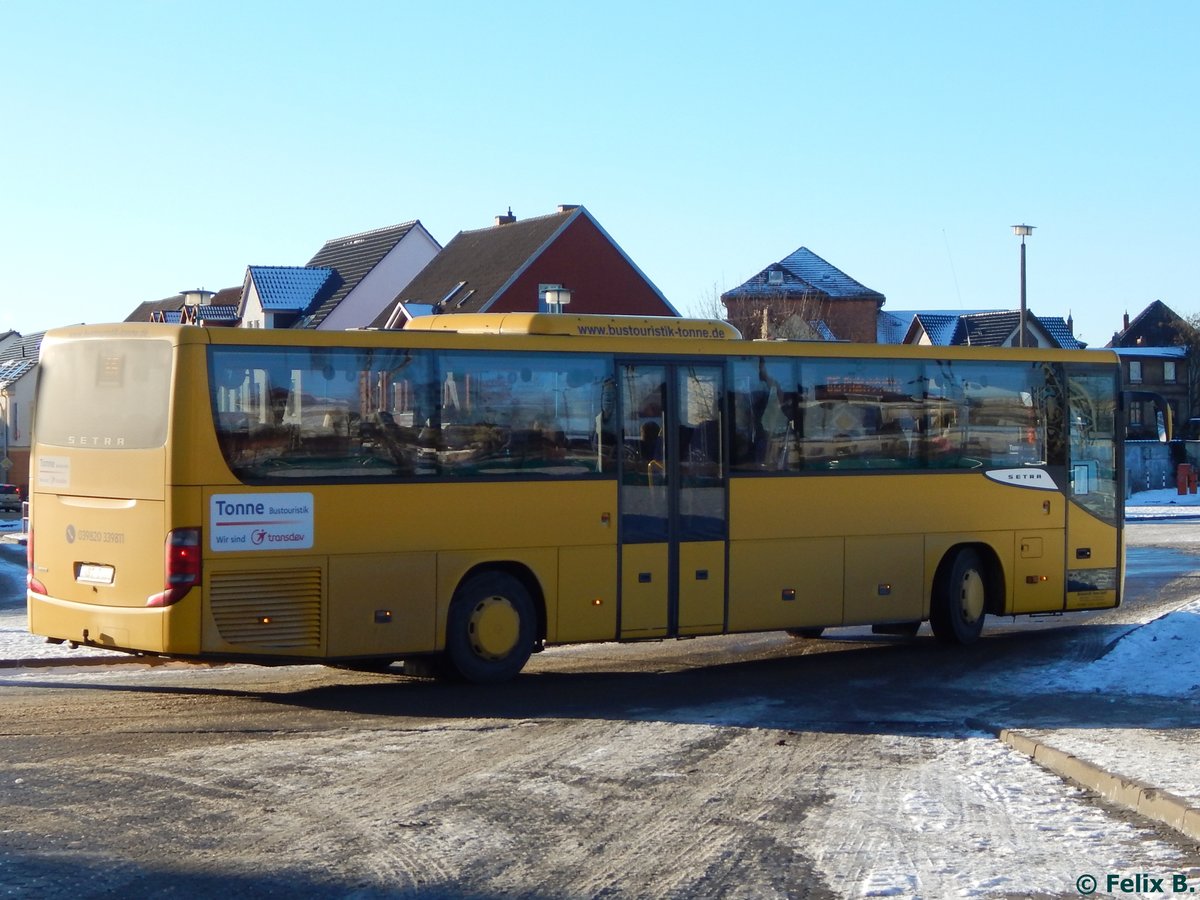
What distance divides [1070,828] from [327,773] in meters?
4.30

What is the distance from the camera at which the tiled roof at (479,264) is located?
54.8 m

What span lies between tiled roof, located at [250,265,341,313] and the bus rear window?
51.8 metres

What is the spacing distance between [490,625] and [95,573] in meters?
3.25

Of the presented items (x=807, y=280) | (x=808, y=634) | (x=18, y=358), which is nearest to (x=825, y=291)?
(x=807, y=280)

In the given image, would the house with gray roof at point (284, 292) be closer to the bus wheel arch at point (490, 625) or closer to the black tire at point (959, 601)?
the black tire at point (959, 601)

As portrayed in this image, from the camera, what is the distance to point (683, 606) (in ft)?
45.6

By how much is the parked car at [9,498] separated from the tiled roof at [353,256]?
43.9 feet

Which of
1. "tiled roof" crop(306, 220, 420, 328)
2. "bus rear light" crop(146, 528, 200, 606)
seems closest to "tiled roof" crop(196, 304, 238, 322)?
"tiled roof" crop(306, 220, 420, 328)

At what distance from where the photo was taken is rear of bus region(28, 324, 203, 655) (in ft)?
37.4

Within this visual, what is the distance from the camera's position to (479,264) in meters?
58.3

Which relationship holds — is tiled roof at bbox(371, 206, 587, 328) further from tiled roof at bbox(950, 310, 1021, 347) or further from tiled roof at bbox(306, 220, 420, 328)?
tiled roof at bbox(950, 310, 1021, 347)

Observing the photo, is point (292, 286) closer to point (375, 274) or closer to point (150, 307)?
point (375, 274)

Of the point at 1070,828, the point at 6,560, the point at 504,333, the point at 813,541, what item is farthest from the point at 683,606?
the point at 6,560

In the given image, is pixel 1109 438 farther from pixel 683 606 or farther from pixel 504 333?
pixel 504 333
